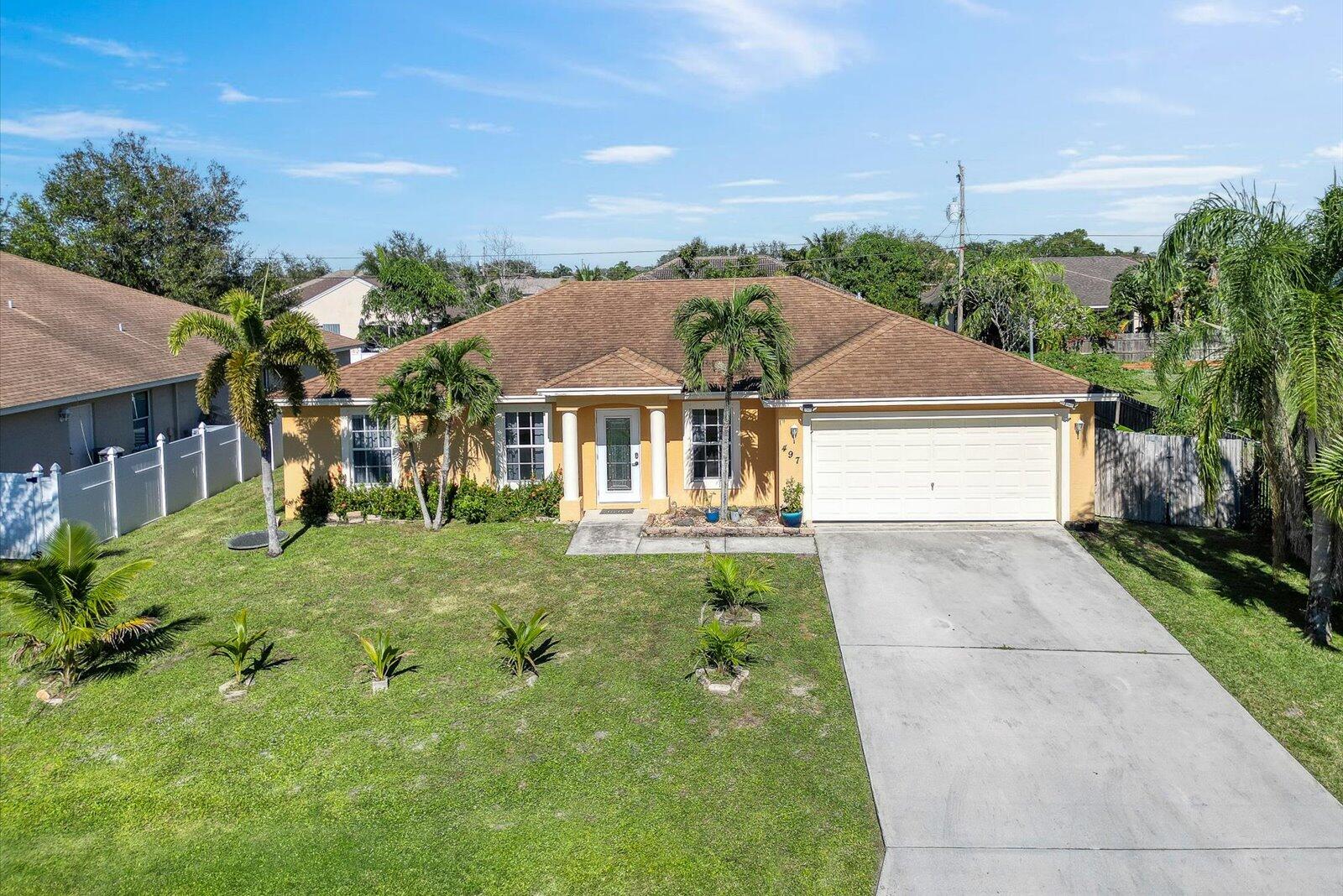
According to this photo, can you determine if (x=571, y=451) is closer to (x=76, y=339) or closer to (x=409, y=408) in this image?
(x=409, y=408)

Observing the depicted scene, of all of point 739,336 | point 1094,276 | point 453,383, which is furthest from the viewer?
point 1094,276

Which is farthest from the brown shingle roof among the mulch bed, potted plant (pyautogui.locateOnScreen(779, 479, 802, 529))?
potted plant (pyautogui.locateOnScreen(779, 479, 802, 529))

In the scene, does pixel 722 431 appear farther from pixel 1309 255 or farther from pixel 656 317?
pixel 1309 255

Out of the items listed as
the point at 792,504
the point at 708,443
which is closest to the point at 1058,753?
the point at 792,504

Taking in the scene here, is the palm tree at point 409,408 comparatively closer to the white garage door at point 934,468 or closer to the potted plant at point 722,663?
the white garage door at point 934,468

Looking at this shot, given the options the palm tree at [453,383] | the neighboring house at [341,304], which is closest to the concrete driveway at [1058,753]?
the palm tree at [453,383]
